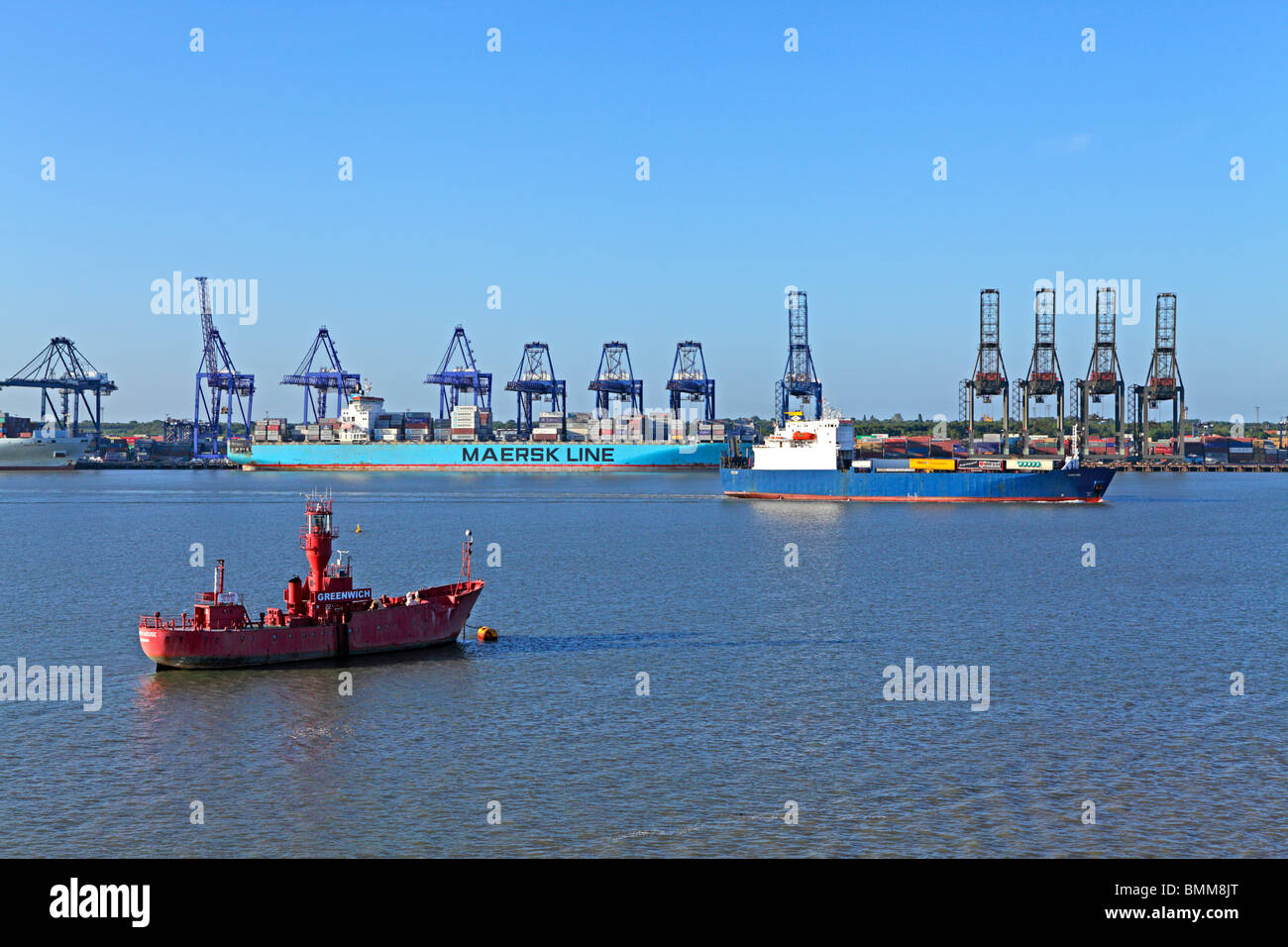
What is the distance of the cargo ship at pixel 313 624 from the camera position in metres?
32.4

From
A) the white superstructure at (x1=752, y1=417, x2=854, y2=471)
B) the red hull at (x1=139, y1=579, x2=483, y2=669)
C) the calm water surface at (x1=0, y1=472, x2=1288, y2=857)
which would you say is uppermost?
the white superstructure at (x1=752, y1=417, x2=854, y2=471)

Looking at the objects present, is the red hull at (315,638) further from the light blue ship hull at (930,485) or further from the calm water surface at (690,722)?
the light blue ship hull at (930,485)

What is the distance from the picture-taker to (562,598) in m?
48.4

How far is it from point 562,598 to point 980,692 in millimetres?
21945

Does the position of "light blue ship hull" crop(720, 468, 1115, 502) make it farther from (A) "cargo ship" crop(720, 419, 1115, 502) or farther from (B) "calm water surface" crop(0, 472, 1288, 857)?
(B) "calm water surface" crop(0, 472, 1288, 857)

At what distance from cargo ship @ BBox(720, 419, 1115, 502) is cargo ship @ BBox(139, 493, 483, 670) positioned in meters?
83.4

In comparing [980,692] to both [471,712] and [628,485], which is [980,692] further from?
[628,485]

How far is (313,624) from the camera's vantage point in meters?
33.8

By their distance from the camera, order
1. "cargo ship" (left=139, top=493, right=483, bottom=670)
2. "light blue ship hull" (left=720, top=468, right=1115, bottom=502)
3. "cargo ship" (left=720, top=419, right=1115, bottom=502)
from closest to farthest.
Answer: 1. "cargo ship" (left=139, top=493, right=483, bottom=670)
2. "light blue ship hull" (left=720, top=468, right=1115, bottom=502)
3. "cargo ship" (left=720, top=419, right=1115, bottom=502)

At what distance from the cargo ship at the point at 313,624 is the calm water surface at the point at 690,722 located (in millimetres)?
763

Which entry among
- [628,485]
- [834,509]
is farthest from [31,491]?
[834,509]

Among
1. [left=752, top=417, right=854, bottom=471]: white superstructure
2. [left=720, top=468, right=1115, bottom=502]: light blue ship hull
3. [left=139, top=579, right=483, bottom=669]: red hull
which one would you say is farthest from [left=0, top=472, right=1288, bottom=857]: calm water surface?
[left=752, top=417, right=854, bottom=471]: white superstructure

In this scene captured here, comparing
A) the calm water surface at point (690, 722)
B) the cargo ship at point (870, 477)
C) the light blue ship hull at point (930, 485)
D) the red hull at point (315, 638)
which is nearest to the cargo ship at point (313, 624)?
the red hull at point (315, 638)

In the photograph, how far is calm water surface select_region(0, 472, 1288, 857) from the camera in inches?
775
